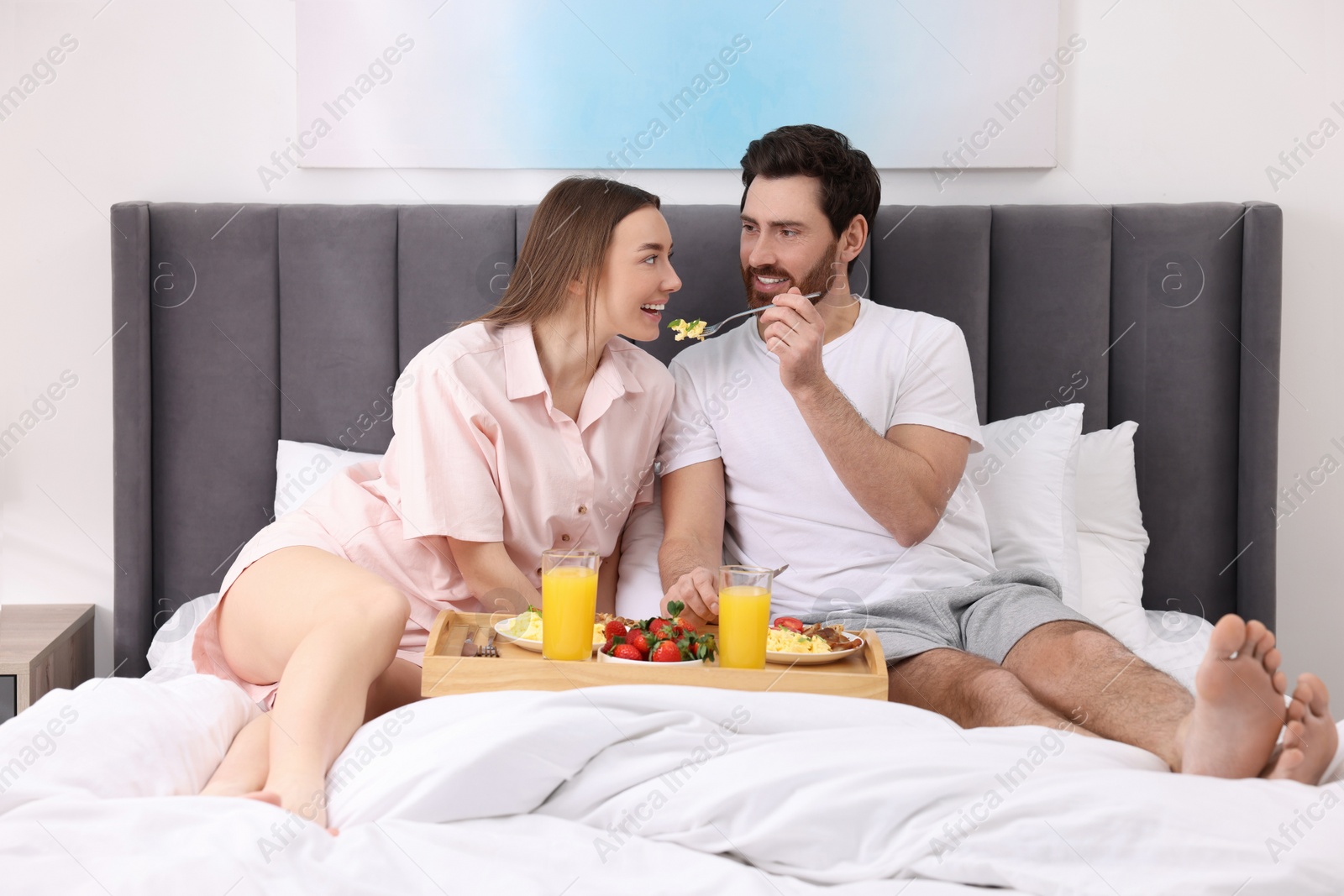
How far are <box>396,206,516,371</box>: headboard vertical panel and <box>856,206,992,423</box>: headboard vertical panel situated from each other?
2.72 feet

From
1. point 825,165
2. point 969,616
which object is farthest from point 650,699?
point 825,165

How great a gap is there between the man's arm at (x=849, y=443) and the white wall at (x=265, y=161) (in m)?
0.74

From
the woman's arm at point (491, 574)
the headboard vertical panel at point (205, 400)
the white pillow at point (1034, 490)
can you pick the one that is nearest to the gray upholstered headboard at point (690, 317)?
the headboard vertical panel at point (205, 400)

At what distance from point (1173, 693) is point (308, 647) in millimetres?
1113

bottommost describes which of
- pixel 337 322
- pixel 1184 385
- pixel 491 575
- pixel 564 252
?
pixel 491 575

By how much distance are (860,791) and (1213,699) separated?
402mm

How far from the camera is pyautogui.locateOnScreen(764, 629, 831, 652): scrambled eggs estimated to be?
145 cm

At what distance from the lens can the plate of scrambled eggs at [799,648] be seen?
4.65 feet

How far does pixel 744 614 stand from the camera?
1.37 m

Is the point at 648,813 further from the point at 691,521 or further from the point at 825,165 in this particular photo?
the point at 825,165

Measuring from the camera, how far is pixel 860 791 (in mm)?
1033

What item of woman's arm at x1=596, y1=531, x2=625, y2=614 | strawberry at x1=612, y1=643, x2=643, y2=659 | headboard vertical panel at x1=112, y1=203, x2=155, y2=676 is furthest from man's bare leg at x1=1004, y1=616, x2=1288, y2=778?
headboard vertical panel at x1=112, y1=203, x2=155, y2=676

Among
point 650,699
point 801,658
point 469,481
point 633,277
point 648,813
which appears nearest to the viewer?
point 648,813

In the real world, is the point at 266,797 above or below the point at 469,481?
below
